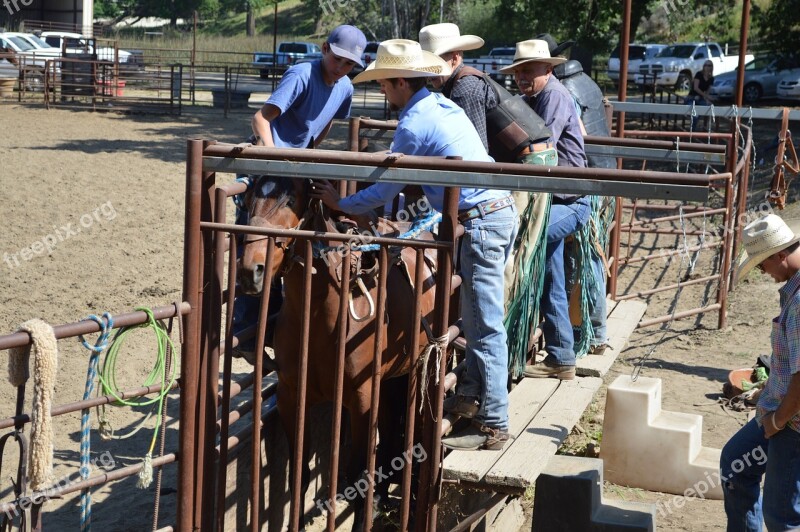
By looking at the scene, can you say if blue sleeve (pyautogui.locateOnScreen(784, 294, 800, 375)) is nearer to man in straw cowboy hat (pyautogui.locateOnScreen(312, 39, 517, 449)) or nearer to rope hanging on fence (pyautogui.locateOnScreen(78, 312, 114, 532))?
man in straw cowboy hat (pyautogui.locateOnScreen(312, 39, 517, 449))

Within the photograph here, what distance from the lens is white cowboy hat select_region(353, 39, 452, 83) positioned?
3822mm

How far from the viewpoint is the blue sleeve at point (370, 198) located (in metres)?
3.63

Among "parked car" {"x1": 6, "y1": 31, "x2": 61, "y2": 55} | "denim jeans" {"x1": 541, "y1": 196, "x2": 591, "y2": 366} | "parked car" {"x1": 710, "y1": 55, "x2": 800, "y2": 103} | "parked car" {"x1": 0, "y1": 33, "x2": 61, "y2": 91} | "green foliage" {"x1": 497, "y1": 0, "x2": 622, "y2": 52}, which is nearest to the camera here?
"denim jeans" {"x1": 541, "y1": 196, "x2": 591, "y2": 366}

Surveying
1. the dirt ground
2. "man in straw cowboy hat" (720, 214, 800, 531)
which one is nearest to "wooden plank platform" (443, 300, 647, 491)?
the dirt ground

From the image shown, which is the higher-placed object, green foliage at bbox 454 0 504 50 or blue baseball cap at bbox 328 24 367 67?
green foliage at bbox 454 0 504 50

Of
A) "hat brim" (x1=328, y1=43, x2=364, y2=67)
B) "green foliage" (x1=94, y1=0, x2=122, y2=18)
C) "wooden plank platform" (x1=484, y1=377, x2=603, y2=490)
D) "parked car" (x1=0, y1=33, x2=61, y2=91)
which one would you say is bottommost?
"wooden plank platform" (x1=484, y1=377, x2=603, y2=490)

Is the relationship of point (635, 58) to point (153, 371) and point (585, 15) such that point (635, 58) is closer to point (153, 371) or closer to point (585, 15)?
point (585, 15)

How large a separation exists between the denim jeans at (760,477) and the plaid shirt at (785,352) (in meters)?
0.12

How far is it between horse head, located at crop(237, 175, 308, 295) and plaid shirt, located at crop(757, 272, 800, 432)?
1817mm

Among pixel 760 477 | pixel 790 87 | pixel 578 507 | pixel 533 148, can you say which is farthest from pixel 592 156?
pixel 790 87

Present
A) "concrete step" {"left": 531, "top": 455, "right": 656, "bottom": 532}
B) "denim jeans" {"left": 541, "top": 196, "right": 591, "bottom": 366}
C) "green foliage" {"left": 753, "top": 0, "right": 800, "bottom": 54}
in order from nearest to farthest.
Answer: "concrete step" {"left": 531, "top": 455, "right": 656, "bottom": 532}, "denim jeans" {"left": 541, "top": 196, "right": 591, "bottom": 366}, "green foliage" {"left": 753, "top": 0, "right": 800, "bottom": 54}

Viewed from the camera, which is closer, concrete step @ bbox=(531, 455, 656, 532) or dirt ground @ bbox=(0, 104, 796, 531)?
concrete step @ bbox=(531, 455, 656, 532)

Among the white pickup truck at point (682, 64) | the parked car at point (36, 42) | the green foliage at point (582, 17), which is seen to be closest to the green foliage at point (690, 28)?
the white pickup truck at point (682, 64)

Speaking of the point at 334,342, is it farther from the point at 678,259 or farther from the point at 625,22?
the point at 678,259
